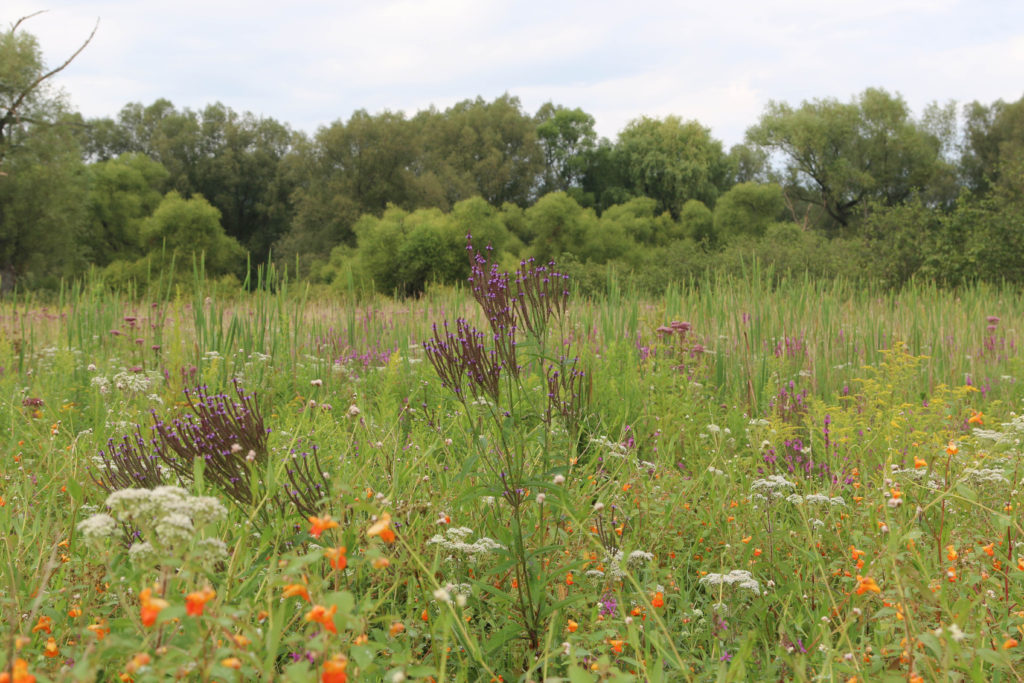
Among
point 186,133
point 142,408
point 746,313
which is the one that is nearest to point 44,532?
point 142,408

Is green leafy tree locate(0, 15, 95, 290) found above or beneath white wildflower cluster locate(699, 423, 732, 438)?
above

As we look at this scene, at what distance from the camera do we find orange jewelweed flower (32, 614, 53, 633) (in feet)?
5.84

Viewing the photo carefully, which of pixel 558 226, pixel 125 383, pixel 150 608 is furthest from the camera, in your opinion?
pixel 558 226

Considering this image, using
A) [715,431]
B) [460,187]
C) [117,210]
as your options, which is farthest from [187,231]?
[715,431]

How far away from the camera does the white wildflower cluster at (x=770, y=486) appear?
222cm

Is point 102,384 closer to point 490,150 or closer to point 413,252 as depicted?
point 413,252

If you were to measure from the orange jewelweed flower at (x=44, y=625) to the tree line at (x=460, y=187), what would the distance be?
18.1 meters

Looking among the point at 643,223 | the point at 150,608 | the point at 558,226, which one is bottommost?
the point at 150,608

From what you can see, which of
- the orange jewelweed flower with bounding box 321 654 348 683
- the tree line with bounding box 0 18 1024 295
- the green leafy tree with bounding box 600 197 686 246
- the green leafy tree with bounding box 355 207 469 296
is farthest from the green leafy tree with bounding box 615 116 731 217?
the orange jewelweed flower with bounding box 321 654 348 683

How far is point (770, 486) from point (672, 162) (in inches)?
1706

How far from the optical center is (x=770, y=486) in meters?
2.27

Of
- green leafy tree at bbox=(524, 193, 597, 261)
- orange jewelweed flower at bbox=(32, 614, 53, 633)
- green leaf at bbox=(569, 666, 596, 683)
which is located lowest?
orange jewelweed flower at bbox=(32, 614, 53, 633)

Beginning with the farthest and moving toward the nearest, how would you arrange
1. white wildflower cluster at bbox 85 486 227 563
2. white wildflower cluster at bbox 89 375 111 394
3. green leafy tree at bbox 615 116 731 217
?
green leafy tree at bbox 615 116 731 217 < white wildflower cluster at bbox 89 375 111 394 < white wildflower cluster at bbox 85 486 227 563

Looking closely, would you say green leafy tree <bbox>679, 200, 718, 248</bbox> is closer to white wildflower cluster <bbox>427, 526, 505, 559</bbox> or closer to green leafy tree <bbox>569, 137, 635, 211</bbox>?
green leafy tree <bbox>569, 137, 635, 211</bbox>
